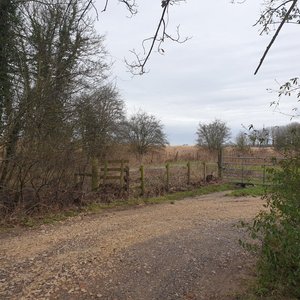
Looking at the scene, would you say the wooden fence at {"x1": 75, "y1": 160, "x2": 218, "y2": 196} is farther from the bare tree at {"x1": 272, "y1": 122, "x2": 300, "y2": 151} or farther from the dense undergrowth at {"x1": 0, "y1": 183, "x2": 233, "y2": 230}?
the bare tree at {"x1": 272, "y1": 122, "x2": 300, "y2": 151}

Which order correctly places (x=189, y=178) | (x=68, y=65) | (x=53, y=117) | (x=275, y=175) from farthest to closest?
(x=189, y=178)
(x=68, y=65)
(x=53, y=117)
(x=275, y=175)

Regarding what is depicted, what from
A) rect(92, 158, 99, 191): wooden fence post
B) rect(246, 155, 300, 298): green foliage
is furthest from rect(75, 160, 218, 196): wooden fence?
rect(246, 155, 300, 298): green foliage

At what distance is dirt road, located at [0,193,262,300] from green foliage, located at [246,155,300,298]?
0.95m

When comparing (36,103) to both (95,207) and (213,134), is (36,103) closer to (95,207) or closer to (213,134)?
(95,207)

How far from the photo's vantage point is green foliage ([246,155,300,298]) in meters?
4.30

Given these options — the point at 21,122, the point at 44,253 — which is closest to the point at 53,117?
the point at 21,122

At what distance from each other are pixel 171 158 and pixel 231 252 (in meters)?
27.0

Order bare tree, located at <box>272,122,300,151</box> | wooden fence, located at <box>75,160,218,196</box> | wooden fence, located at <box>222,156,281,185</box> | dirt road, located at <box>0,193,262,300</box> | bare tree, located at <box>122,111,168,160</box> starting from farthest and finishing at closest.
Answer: bare tree, located at <box>122,111,168,160</box>, wooden fence, located at <box>222,156,281,185</box>, wooden fence, located at <box>75,160,218,196</box>, dirt road, located at <box>0,193,262,300</box>, bare tree, located at <box>272,122,300,151</box>

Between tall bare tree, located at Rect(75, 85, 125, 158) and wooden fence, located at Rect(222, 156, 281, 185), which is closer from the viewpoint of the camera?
tall bare tree, located at Rect(75, 85, 125, 158)

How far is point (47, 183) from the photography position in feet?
40.8

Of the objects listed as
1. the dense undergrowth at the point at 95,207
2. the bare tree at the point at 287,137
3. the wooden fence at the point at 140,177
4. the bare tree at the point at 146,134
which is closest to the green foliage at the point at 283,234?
the bare tree at the point at 287,137

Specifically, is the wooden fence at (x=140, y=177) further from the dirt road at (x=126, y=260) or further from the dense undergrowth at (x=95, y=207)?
the dirt road at (x=126, y=260)

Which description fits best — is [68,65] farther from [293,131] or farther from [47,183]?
[293,131]

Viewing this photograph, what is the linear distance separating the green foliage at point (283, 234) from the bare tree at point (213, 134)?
39.8m
